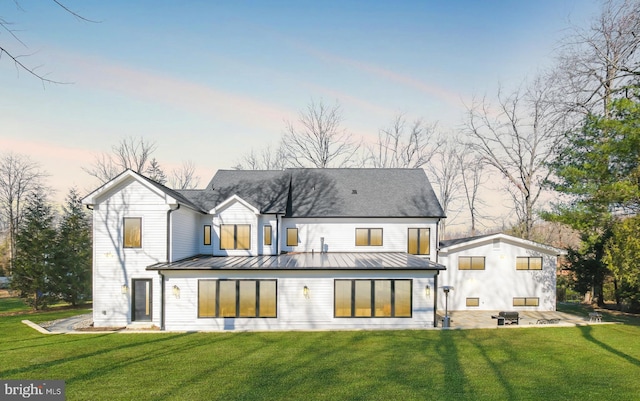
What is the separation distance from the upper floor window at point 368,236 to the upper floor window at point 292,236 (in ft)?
12.4

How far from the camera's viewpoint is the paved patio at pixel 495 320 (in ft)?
49.8

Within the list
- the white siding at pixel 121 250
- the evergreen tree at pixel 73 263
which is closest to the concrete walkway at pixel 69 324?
the white siding at pixel 121 250

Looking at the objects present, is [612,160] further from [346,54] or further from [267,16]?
[267,16]

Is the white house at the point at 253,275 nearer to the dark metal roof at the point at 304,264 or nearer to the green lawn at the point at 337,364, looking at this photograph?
the dark metal roof at the point at 304,264

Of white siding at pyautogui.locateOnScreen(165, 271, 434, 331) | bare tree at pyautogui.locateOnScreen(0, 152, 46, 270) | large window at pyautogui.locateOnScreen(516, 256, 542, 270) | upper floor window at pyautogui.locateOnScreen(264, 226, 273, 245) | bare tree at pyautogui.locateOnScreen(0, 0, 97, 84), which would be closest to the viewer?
bare tree at pyautogui.locateOnScreen(0, 0, 97, 84)

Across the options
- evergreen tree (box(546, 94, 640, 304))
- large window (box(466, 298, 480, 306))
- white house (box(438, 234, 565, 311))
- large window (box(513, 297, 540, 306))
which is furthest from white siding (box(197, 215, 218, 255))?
large window (box(513, 297, 540, 306))

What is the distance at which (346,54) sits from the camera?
861 inches

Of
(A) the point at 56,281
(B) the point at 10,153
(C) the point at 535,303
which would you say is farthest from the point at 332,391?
(B) the point at 10,153

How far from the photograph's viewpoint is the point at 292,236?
68.2 feet

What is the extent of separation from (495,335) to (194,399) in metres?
11.4

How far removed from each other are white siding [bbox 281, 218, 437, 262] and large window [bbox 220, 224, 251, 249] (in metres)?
2.51

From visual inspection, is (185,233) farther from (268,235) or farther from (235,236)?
(268,235)

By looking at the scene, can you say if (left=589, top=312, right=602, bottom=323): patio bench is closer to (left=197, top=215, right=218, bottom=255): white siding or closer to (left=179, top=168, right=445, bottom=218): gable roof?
(left=179, top=168, right=445, bottom=218): gable roof

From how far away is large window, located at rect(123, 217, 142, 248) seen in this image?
15.0 metres
